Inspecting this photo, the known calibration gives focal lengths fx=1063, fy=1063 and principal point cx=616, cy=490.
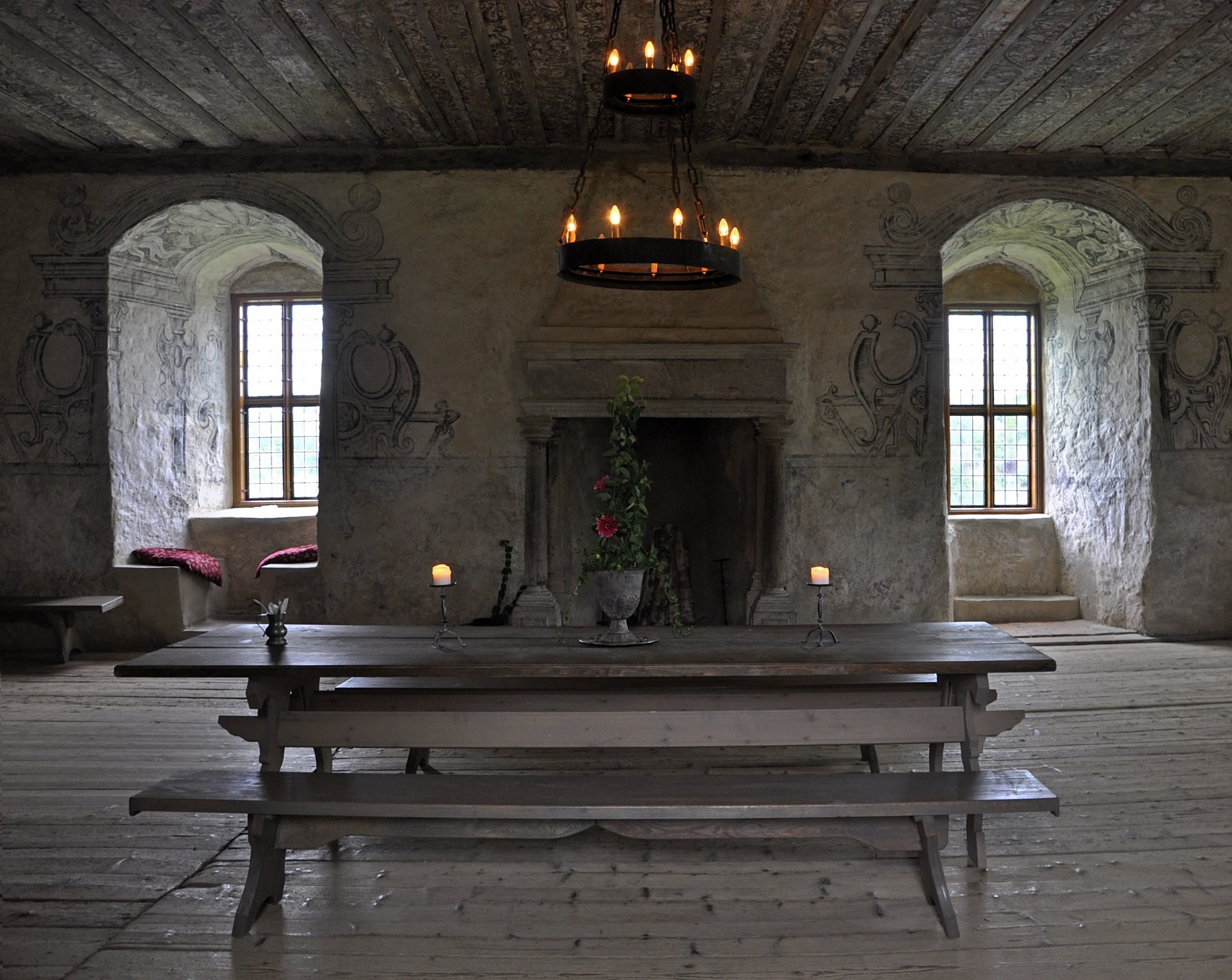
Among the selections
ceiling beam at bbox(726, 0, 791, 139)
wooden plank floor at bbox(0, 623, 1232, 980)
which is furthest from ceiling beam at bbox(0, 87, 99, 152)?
ceiling beam at bbox(726, 0, 791, 139)

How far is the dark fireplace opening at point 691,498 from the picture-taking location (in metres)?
7.18

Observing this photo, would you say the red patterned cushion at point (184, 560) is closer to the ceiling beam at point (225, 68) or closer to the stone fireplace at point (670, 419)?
the stone fireplace at point (670, 419)

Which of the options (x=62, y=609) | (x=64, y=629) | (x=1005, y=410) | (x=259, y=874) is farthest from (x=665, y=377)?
(x=259, y=874)

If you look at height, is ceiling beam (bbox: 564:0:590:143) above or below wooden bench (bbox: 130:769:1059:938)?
above

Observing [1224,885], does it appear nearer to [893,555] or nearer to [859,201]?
[893,555]

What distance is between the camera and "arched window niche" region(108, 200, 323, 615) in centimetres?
734

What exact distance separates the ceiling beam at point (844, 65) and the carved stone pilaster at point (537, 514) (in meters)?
2.48

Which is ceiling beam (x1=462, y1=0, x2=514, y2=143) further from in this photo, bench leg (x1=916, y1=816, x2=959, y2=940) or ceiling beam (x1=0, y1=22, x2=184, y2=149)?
bench leg (x1=916, y1=816, x2=959, y2=940)

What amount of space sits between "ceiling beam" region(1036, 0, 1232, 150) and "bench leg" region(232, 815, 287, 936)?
5.26m

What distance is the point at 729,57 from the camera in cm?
552

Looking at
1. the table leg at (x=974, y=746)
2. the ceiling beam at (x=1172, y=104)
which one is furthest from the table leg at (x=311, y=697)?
the ceiling beam at (x=1172, y=104)

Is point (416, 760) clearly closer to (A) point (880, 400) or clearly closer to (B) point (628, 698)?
(B) point (628, 698)

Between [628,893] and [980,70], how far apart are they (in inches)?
184

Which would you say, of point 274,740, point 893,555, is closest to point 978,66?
point 893,555
